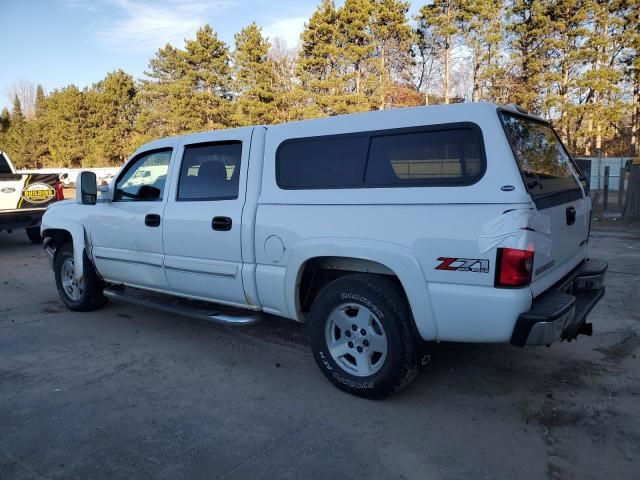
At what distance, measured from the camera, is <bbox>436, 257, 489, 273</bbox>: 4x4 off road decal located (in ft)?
9.84

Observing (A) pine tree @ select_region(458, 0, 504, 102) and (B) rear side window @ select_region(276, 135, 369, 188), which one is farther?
(A) pine tree @ select_region(458, 0, 504, 102)

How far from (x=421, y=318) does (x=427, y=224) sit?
0.59 meters

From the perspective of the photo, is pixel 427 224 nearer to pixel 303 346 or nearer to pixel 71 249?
pixel 303 346

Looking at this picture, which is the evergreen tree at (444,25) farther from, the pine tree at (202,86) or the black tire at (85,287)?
the black tire at (85,287)

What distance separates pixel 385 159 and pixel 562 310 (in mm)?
1445

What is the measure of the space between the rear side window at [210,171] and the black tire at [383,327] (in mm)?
1220

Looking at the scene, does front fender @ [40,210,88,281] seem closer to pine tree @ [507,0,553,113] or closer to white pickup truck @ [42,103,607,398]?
white pickup truck @ [42,103,607,398]

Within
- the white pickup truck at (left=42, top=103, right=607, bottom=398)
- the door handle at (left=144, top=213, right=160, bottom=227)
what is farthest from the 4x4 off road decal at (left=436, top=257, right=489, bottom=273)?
the door handle at (left=144, top=213, right=160, bottom=227)

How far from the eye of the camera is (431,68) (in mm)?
36875

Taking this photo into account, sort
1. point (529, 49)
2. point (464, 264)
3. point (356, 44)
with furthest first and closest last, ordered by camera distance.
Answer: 1. point (356, 44)
2. point (529, 49)
3. point (464, 264)

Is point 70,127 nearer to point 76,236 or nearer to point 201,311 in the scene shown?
point 76,236

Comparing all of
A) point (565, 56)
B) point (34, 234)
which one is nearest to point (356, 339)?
point (34, 234)

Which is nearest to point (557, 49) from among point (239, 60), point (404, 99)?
point (404, 99)

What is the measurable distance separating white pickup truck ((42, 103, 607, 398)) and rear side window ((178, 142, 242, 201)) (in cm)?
1
